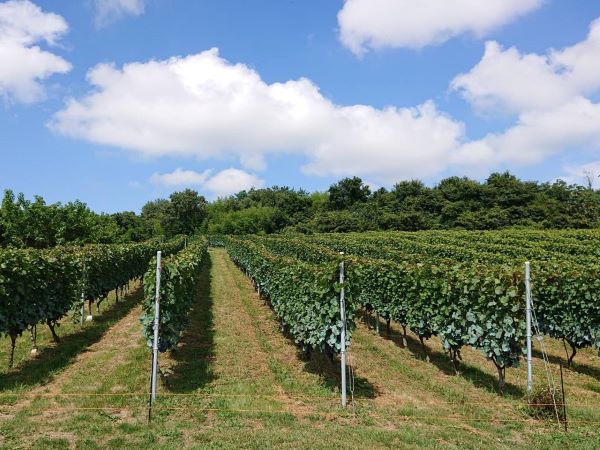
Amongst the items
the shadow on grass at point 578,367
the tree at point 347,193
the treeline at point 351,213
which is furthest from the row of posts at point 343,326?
the tree at point 347,193

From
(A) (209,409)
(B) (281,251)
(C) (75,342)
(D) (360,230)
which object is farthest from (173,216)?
(A) (209,409)

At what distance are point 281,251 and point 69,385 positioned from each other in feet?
89.2

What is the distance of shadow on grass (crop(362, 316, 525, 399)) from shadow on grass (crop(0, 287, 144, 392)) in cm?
916

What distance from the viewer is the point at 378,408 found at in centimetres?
830

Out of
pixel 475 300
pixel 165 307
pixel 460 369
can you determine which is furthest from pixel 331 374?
pixel 165 307

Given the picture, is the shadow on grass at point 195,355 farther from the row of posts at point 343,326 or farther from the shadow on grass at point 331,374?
the shadow on grass at point 331,374

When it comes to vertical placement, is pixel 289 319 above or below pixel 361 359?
above

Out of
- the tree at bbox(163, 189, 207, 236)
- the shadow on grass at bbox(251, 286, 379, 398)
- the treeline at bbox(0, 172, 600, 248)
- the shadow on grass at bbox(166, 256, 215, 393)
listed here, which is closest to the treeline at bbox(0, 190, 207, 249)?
the treeline at bbox(0, 172, 600, 248)

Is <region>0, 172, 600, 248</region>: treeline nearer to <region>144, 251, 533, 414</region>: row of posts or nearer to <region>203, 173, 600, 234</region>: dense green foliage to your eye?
<region>203, 173, 600, 234</region>: dense green foliage

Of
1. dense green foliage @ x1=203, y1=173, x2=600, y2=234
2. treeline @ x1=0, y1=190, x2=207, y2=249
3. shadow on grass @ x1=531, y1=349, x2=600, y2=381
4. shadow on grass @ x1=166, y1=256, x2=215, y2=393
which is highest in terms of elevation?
dense green foliage @ x1=203, y1=173, x2=600, y2=234

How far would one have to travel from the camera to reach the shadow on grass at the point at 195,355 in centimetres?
973

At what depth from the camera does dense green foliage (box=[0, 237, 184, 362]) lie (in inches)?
416

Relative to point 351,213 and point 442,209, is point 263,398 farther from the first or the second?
point 351,213

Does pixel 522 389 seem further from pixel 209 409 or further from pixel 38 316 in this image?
pixel 38 316
